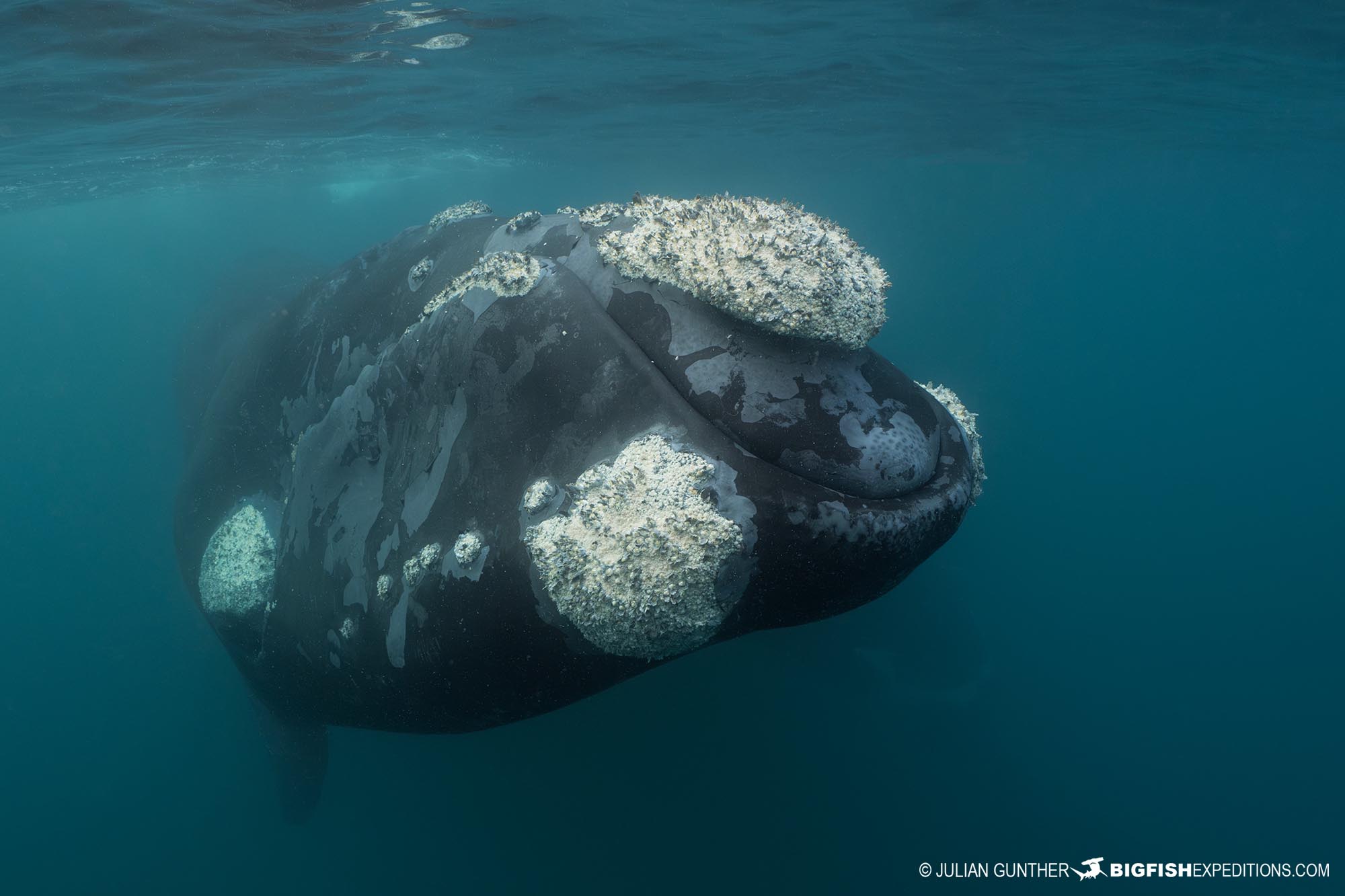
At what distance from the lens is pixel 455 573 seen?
3463 millimetres

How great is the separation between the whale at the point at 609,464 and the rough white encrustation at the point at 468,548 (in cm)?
2

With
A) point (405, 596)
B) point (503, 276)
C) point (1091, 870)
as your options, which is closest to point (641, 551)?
point (405, 596)

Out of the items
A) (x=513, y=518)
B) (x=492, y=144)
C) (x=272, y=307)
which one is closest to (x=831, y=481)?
(x=513, y=518)

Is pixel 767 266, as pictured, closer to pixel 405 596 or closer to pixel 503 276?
pixel 503 276

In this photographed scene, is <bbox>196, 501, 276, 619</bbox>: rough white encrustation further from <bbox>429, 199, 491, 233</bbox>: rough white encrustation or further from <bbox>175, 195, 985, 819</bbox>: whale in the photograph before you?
<bbox>429, 199, 491, 233</bbox>: rough white encrustation

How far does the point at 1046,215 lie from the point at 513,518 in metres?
102

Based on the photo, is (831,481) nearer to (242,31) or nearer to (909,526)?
(909,526)

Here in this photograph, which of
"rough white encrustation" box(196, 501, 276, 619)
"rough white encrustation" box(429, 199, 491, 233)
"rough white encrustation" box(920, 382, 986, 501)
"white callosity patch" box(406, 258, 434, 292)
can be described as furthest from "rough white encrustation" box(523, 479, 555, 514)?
"rough white encrustation" box(196, 501, 276, 619)

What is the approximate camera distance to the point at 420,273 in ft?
15.7

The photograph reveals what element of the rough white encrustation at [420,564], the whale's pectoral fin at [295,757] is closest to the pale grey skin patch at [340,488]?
the rough white encrustation at [420,564]

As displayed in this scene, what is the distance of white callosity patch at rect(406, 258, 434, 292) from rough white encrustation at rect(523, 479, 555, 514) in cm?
237

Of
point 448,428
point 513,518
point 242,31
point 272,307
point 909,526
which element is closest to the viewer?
point 909,526

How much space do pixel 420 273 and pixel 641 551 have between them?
124 inches

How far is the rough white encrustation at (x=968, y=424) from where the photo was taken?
3.55 m
